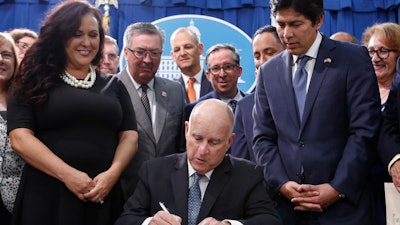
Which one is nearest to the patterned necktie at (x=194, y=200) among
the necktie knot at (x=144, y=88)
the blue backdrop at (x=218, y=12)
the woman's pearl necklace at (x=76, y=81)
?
the woman's pearl necklace at (x=76, y=81)

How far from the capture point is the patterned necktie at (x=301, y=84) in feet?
8.22

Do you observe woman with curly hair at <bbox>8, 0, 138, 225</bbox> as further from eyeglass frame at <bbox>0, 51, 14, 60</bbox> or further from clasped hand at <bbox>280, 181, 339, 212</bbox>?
clasped hand at <bbox>280, 181, 339, 212</bbox>

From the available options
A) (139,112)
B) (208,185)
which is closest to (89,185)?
(208,185)

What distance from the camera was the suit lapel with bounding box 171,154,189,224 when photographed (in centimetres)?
230

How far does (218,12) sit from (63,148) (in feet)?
15.1

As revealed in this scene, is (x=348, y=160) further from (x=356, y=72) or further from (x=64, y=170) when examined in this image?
(x=64, y=170)

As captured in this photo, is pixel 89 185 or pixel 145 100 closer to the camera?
pixel 89 185

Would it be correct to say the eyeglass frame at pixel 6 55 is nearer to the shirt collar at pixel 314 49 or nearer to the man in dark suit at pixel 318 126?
the man in dark suit at pixel 318 126

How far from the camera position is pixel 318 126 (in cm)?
243

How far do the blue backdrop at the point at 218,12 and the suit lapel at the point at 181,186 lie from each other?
177 inches

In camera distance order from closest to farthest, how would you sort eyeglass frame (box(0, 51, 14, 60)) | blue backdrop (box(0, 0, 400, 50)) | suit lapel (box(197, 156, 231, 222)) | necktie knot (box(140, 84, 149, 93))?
suit lapel (box(197, 156, 231, 222)) < eyeglass frame (box(0, 51, 14, 60)) < necktie knot (box(140, 84, 149, 93)) < blue backdrop (box(0, 0, 400, 50))

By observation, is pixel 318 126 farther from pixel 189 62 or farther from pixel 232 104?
pixel 189 62

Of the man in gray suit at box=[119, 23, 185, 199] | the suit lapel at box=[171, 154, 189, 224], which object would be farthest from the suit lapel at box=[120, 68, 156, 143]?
the suit lapel at box=[171, 154, 189, 224]

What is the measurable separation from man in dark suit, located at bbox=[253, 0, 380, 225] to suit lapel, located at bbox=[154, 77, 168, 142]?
69 cm
